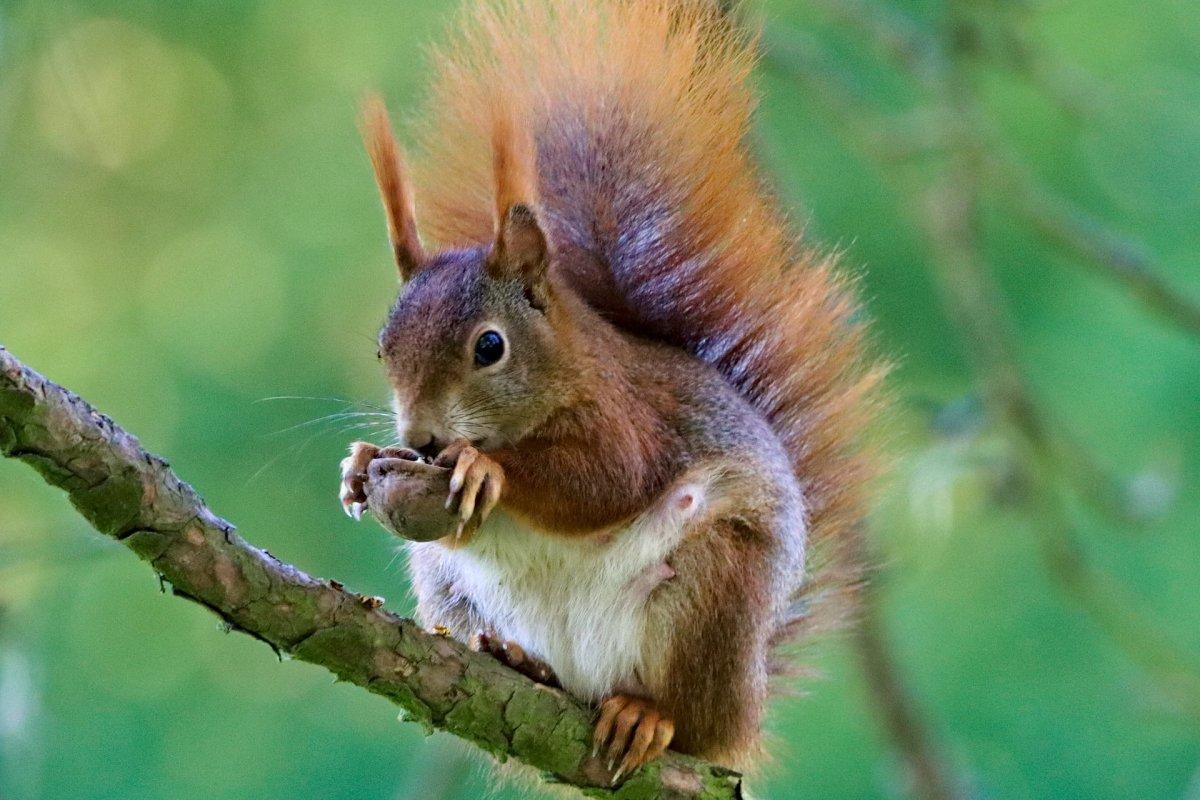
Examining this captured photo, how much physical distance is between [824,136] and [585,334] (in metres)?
2.93

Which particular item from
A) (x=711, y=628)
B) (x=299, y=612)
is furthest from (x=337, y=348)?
(x=299, y=612)

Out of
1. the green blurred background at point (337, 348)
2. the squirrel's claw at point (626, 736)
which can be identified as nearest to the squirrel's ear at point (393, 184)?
the squirrel's claw at point (626, 736)

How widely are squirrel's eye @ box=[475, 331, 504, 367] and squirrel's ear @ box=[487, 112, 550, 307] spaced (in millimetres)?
97

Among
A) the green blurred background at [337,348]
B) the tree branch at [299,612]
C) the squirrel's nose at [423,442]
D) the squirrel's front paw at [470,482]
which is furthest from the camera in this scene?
the green blurred background at [337,348]

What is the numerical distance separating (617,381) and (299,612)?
2.04ft

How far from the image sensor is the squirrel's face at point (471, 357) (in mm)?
1900

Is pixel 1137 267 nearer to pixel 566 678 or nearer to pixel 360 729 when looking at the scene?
pixel 566 678

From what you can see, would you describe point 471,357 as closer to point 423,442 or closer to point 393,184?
point 423,442

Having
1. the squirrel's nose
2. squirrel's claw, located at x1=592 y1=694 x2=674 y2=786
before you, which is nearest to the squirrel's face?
the squirrel's nose

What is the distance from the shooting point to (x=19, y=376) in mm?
1309

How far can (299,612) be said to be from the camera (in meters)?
1.59

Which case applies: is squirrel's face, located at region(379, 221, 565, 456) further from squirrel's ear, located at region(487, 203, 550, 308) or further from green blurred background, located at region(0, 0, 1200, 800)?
green blurred background, located at region(0, 0, 1200, 800)

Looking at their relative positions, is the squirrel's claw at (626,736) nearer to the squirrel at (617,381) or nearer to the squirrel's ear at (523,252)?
the squirrel at (617,381)

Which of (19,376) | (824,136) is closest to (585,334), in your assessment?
(19,376)
